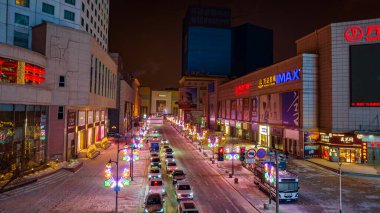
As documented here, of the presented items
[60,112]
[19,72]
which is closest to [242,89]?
[60,112]

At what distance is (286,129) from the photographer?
194 ft

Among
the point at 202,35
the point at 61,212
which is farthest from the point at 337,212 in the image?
the point at 202,35

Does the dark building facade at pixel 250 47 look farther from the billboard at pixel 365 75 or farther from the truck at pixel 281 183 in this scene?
the truck at pixel 281 183

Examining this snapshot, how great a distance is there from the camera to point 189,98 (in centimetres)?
15975

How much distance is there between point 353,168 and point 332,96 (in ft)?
42.5

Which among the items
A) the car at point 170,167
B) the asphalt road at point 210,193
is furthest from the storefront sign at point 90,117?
the car at point 170,167

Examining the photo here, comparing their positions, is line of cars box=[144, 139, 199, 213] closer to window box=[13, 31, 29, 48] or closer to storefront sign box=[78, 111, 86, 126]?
storefront sign box=[78, 111, 86, 126]

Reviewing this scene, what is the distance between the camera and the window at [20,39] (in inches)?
1787

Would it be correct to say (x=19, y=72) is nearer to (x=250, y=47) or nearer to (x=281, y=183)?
(x=281, y=183)

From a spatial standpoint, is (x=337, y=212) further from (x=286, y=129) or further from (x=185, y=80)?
(x=185, y=80)

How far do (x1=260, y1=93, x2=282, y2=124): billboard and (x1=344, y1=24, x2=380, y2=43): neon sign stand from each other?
18.9m

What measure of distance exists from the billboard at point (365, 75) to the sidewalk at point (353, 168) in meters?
10.6

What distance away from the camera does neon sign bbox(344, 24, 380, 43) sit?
47.3m

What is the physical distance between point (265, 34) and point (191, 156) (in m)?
159
